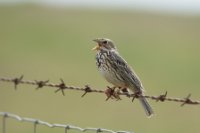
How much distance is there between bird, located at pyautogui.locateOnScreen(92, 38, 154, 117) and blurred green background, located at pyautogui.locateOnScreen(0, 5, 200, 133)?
6308mm

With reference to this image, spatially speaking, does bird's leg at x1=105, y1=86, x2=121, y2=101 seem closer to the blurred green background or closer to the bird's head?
the bird's head

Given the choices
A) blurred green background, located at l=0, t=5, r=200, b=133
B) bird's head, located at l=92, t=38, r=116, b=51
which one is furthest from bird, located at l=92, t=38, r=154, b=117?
blurred green background, located at l=0, t=5, r=200, b=133

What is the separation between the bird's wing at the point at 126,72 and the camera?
1026cm

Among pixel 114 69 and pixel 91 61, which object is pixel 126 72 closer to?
pixel 114 69

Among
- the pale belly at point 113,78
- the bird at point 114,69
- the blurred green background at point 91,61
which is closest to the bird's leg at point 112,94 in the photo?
the bird at point 114,69

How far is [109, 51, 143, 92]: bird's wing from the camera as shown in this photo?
1026cm

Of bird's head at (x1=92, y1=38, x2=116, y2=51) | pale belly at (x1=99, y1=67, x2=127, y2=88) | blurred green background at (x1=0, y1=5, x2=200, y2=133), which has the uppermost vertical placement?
blurred green background at (x1=0, y1=5, x2=200, y2=133)

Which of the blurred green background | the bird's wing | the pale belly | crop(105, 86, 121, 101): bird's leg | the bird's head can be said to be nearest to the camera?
crop(105, 86, 121, 101): bird's leg

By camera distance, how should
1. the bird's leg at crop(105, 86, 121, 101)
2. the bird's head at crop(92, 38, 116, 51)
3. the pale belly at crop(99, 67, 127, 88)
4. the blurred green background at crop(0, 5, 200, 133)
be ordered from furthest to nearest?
the blurred green background at crop(0, 5, 200, 133), the bird's head at crop(92, 38, 116, 51), the pale belly at crop(99, 67, 127, 88), the bird's leg at crop(105, 86, 121, 101)

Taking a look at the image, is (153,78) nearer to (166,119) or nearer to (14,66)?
(14,66)

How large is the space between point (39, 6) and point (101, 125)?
62.3 ft

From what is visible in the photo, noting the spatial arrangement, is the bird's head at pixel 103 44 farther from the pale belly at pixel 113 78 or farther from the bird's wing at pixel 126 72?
the pale belly at pixel 113 78

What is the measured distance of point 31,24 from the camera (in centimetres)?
3198

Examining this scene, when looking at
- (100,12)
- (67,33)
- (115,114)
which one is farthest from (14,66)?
(100,12)
